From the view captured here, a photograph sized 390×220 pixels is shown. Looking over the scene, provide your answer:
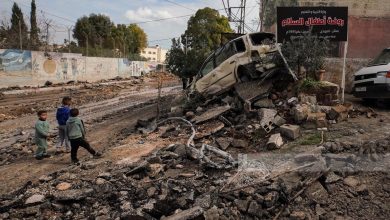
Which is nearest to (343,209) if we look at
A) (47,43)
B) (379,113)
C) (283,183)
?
(283,183)

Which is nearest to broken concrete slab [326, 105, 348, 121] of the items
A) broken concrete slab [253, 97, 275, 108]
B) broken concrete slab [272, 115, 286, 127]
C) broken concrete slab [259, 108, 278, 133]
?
broken concrete slab [272, 115, 286, 127]

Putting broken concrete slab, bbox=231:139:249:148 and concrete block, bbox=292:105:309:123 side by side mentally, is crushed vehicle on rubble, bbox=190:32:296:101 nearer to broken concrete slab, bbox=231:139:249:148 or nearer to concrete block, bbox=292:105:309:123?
concrete block, bbox=292:105:309:123

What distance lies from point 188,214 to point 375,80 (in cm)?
734

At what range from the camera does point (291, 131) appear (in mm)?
7488

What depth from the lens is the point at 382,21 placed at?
57.8 ft

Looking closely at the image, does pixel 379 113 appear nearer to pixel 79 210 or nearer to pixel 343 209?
pixel 343 209

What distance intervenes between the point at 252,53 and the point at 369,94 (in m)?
3.35

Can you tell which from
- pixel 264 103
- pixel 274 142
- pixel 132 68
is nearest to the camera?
pixel 274 142

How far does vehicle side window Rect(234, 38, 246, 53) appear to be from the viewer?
11039mm

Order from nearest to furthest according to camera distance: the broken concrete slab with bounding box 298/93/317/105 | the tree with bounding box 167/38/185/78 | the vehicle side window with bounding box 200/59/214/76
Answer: the broken concrete slab with bounding box 298/93/317/105, the vehicle side window with bounding box 200/59/214/76, the tree with bounding box 167/38/185/78

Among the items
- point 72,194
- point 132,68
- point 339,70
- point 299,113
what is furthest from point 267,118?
point 132,68

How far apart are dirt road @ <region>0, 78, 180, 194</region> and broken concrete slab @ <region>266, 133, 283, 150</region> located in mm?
2666

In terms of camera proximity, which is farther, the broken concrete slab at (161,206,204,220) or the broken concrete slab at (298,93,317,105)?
the broken concrete slab at (298,93,317,105)

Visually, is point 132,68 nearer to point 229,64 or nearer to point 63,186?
point 229,64
